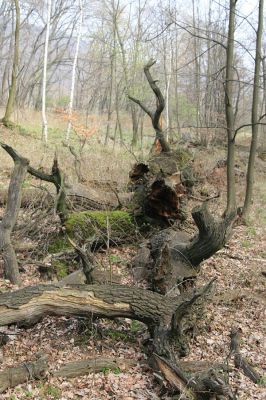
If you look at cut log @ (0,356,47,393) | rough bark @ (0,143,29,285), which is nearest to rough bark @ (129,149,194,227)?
rough bark @ (0,143,29,285)

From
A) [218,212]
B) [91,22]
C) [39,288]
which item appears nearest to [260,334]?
[39,288]

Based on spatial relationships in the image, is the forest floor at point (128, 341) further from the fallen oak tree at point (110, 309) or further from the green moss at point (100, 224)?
the green moss at point (100, 224)

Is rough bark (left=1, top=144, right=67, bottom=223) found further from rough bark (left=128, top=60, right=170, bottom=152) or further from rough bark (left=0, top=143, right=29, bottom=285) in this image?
rough bark (left=128, top=60, right=170, bottom=152)

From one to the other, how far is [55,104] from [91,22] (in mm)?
12417

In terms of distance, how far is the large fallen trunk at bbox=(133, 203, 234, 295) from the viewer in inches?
245

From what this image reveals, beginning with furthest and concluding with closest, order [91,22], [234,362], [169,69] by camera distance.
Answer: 1. [169,69]
2. [91,22]
3. [234,362]

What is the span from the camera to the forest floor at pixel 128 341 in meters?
4.49

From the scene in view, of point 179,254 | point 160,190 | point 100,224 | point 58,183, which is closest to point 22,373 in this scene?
point 179,254

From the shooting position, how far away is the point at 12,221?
6719 mm

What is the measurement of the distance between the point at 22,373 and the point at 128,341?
4.93 feet

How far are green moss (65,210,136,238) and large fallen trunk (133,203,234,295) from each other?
3.03 feet

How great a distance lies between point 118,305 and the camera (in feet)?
17.0

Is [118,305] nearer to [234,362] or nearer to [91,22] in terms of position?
[234,362]

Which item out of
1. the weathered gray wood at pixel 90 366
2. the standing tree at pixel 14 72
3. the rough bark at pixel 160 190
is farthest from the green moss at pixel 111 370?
the standing tree at pixel 14 72
